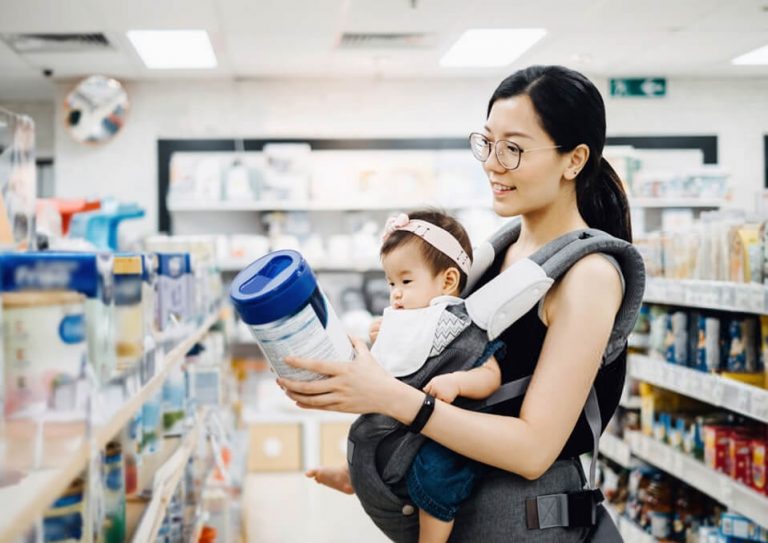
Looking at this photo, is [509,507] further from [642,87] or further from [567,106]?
[642,87]

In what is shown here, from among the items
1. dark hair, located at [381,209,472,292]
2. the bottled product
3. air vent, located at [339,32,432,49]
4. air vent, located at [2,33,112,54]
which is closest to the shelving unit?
dark hair, located at [381,209,472,292]

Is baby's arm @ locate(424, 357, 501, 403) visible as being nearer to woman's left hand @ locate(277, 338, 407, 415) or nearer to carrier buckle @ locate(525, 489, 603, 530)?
woman's left hand @ locate(277, 338, 407, 415)

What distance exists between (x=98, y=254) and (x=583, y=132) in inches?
33.2

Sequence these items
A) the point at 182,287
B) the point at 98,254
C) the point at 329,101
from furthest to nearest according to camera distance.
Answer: the point at 329,101, the point at 182,287, the point at 98,254

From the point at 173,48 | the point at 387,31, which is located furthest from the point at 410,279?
the point at 173,48

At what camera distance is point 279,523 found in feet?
16.1

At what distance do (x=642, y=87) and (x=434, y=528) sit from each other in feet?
19.7

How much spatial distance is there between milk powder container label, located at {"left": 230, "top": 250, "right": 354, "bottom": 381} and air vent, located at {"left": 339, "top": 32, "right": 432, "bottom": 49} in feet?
14.6

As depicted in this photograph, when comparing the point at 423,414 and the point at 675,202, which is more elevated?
the point at 675,202

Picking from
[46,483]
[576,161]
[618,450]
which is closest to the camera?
[46,483]

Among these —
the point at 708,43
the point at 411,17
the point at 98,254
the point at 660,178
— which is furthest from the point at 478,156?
the point at 660,178

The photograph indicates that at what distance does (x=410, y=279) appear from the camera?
1.62 metres

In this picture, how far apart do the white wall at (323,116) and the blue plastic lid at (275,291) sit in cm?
558

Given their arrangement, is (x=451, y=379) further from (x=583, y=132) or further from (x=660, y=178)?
(x=660, y=178)
